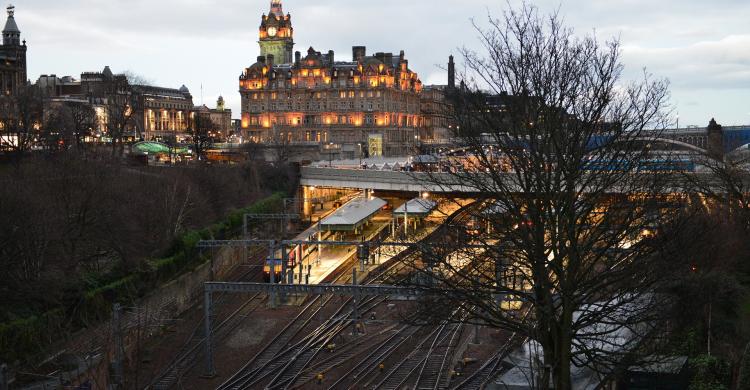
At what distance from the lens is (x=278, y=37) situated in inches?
6019

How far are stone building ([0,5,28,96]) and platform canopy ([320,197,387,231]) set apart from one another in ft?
176

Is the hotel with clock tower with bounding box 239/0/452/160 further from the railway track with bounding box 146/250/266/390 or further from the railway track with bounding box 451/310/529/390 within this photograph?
the railway track with bounding box 451/310/529/390

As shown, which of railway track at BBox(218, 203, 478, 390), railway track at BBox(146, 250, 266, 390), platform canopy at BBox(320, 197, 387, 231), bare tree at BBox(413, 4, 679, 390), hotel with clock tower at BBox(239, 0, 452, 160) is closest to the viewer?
bare tree at BBox(413, 4, 679, 390)

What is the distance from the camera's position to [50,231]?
29.0 metres

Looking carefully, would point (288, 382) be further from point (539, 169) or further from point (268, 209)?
point (268, 209)

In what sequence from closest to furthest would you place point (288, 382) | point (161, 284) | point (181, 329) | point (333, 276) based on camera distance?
point (288, 382) → point (181, 329) → point (161, 284) → point (333, 276)

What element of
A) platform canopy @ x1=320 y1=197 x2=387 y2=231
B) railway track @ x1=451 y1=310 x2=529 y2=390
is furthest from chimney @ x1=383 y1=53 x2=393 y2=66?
railway track @ x1=451 y1=310 x2=529 y2=390

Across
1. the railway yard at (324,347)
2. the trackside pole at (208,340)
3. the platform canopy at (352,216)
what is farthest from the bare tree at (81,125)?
the trackside pole at (208,340)

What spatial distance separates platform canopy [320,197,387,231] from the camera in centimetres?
4588

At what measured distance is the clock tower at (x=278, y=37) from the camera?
152 meters

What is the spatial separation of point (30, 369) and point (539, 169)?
53.9ft

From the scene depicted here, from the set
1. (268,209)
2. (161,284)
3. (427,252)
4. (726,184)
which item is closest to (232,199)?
(268,209)

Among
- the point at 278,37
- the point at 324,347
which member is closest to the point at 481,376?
the point at 324,347

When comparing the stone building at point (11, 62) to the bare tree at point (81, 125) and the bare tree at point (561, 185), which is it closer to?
the bare tree at point (81, 125)
